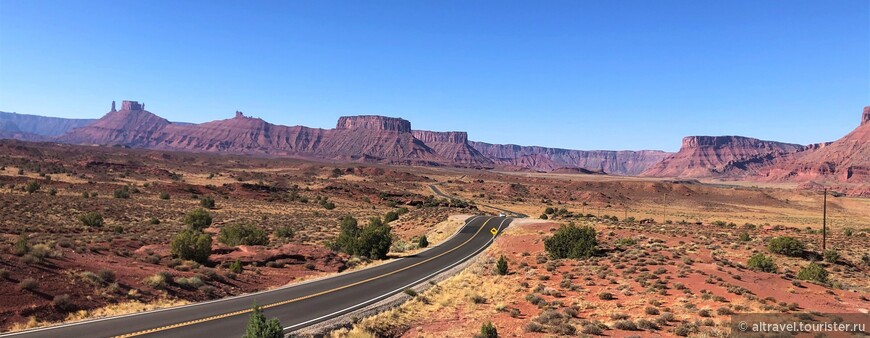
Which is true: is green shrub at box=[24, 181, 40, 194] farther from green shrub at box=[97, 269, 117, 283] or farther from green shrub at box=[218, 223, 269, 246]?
green shrub at box=[97, 269, 117, 283]

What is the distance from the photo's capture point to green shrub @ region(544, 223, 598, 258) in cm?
3281

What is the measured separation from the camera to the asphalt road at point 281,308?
15.0 metres

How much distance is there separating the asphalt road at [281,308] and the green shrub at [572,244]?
801 cm

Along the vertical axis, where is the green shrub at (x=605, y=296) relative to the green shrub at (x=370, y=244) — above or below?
above

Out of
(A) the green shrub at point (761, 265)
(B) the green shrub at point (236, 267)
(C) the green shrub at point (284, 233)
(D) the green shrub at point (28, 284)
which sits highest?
(D) the green shrub at point (28, 284)

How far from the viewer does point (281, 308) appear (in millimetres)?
19078

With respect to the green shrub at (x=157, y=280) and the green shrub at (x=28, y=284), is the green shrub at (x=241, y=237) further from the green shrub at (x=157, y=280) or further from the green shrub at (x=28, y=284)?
the green shrub at (x=28, y=284)

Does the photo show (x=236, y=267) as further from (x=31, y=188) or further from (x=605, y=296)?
(x=31, y=188)

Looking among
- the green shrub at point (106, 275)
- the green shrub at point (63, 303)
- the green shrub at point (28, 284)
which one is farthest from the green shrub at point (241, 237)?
the green shrub at point (63, 303)

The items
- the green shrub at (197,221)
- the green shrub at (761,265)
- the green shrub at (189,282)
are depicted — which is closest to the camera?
the green shrub at (189,282)

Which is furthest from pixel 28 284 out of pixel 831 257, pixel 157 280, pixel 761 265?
pixel 831 257

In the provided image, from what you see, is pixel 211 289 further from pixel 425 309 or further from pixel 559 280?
pixel 559 280

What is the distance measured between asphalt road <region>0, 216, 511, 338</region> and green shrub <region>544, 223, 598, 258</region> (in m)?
8.01

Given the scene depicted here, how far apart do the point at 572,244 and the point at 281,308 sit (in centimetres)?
2238
